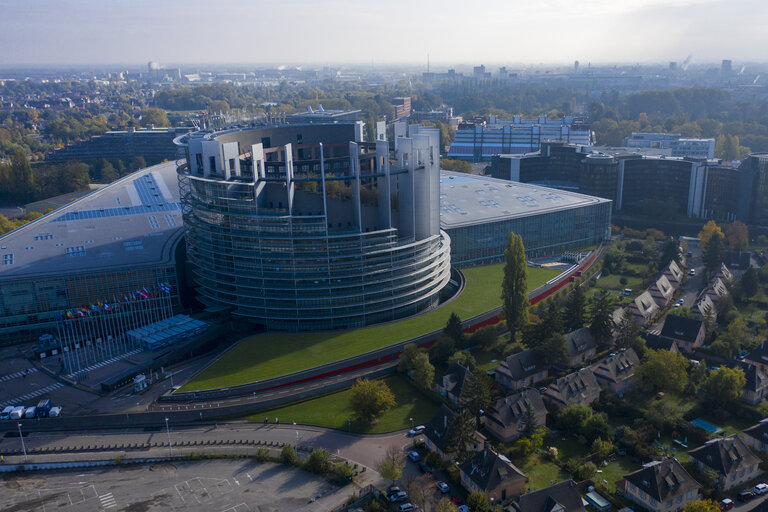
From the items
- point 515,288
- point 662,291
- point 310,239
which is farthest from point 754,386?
point 310,239

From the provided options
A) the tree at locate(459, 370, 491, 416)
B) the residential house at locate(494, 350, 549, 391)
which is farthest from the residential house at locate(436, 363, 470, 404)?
the residential house at locate(494, 350, 549, 391)

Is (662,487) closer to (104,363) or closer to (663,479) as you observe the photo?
(663,479)

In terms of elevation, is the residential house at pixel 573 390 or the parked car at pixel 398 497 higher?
the residential house at pixel 573 390

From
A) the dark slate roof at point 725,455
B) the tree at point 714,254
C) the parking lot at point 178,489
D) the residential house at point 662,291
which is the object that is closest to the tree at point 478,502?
the parking lot at point 178,489

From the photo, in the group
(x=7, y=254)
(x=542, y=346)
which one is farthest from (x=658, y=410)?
(x=7, y=254)

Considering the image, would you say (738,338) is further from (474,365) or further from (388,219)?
(388,219)

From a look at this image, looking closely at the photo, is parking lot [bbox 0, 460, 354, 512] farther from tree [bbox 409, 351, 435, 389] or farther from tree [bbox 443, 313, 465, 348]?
tree [bbox 443, 313, 465, 348]

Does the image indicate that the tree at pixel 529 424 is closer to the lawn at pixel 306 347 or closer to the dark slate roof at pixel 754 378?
the lawn at pixel 306 347
